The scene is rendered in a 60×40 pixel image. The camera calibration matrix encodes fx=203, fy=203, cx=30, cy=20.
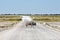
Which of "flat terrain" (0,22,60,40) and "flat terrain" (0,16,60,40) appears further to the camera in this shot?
"flat terrain" (0,16,60,40)

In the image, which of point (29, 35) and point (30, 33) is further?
point (30, 33)

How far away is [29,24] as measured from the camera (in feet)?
191

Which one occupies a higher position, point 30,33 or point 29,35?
point 29,35

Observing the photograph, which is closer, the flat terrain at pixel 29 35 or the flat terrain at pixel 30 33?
the flat terrain at pixel 29 35
